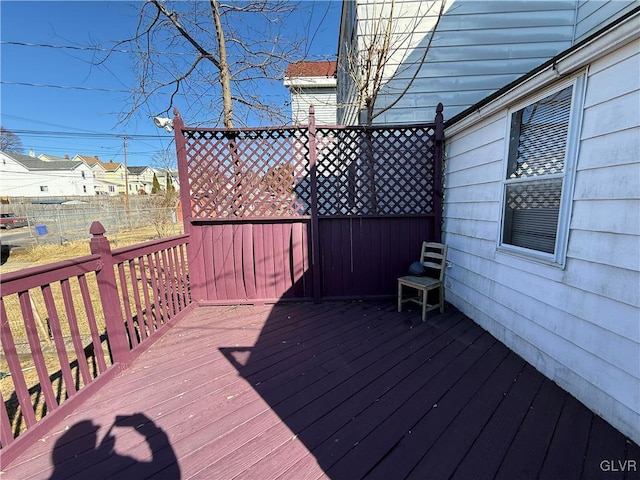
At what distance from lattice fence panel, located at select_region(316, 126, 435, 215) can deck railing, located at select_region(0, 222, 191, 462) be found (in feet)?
Answer: 6.20

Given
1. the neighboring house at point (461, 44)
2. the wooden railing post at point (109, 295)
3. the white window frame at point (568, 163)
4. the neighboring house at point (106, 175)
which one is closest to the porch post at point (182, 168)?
the wooden railing post at point (109, 295)

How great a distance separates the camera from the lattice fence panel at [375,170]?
312cm

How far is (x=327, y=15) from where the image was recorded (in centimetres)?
389

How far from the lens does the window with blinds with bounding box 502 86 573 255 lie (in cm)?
179

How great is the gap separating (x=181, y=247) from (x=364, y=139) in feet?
8.17

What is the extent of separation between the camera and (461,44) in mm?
3582

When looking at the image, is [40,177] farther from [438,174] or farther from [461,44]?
[438,174]

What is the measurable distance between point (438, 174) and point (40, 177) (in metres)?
40.7

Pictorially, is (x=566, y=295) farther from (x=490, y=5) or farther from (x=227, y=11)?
(x=227, y=11)

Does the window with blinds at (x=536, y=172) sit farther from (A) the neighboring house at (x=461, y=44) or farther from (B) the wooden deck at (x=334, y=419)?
(A) the neighboring house at (x=461, y=44)

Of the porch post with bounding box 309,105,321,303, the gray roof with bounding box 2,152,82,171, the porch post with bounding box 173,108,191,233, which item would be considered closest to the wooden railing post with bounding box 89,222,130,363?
the porch post with bounding box 173,108,191,233

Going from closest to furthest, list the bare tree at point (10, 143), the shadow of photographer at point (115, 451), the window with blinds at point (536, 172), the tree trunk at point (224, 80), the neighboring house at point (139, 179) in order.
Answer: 1. the shadow of photographer at point (115, 451)
2. the window with blinds at point (536, 172)
3. the tree trunk at point (224, 80)
4. the bare tree at point (10, 143)
5. the neighboring house at point (139, 179)

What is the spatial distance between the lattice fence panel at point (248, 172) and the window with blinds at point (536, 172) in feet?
6.61

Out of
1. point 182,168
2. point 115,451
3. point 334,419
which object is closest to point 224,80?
point 182,168
